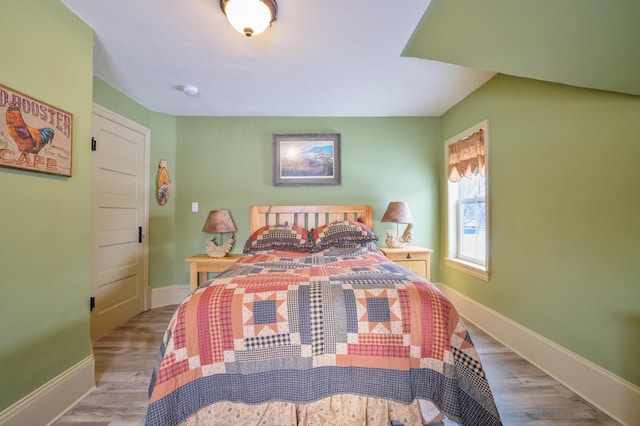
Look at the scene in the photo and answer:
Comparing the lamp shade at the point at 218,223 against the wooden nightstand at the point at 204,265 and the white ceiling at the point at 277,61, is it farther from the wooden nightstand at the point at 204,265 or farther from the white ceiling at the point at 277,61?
the white ceiling at the point at 277,61

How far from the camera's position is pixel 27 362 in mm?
1410

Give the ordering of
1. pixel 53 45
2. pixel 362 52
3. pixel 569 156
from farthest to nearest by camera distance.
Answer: pixel 362 52 < pixel 569 156 < pixel 53 45

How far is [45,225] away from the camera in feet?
4.96

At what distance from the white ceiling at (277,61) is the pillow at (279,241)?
153 cm

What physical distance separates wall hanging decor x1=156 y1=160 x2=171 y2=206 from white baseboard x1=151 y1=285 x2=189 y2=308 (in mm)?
1099

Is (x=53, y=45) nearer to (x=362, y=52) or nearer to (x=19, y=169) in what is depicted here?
(x=19, y=169)

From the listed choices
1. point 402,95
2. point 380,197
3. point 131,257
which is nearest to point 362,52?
point 402,95

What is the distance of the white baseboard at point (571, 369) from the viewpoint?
1441 mm

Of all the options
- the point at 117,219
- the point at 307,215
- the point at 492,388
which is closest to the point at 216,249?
the point at 117,219

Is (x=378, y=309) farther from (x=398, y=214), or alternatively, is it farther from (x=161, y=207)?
(x=161, y=207)

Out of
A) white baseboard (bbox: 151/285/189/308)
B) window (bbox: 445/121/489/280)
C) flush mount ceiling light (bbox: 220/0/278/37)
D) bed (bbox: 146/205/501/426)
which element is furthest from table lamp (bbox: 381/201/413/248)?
white baseboard (bbox: 151/285/189/308)

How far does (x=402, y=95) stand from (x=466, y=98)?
2.47 feet

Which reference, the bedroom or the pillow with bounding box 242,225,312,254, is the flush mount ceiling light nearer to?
the bedroom

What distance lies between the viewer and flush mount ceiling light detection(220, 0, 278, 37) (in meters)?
1.48
